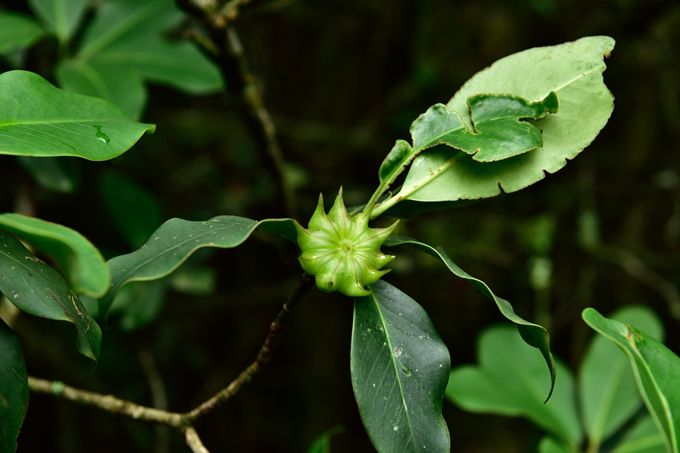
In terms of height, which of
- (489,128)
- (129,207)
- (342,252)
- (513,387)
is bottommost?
(513,387)

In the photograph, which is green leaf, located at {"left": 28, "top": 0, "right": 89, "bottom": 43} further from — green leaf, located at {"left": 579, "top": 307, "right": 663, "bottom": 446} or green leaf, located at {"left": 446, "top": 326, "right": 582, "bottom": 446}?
green leaf, located at {"left": 579, "top": 307, "right": 663, "bottom": 446}

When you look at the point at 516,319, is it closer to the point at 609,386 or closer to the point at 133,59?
the point at 609,386

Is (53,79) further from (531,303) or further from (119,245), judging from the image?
(531,303)

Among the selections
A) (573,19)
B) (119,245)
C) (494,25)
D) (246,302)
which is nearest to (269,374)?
(246,302)

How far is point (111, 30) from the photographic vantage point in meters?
1.23

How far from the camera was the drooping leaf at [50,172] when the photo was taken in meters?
0.95

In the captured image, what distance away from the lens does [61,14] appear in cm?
119

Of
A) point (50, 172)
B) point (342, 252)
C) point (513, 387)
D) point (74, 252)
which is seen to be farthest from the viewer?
point (513, 387)

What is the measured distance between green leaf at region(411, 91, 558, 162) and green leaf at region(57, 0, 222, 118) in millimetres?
541

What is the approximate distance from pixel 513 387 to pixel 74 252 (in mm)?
910

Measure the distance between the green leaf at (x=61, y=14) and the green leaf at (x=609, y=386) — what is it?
1.14m

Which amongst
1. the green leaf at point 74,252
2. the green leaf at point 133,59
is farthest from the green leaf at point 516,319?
the green leaf at point 133,59

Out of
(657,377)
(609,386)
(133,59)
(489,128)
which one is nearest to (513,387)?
(609,386)

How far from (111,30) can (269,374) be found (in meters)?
1.08
